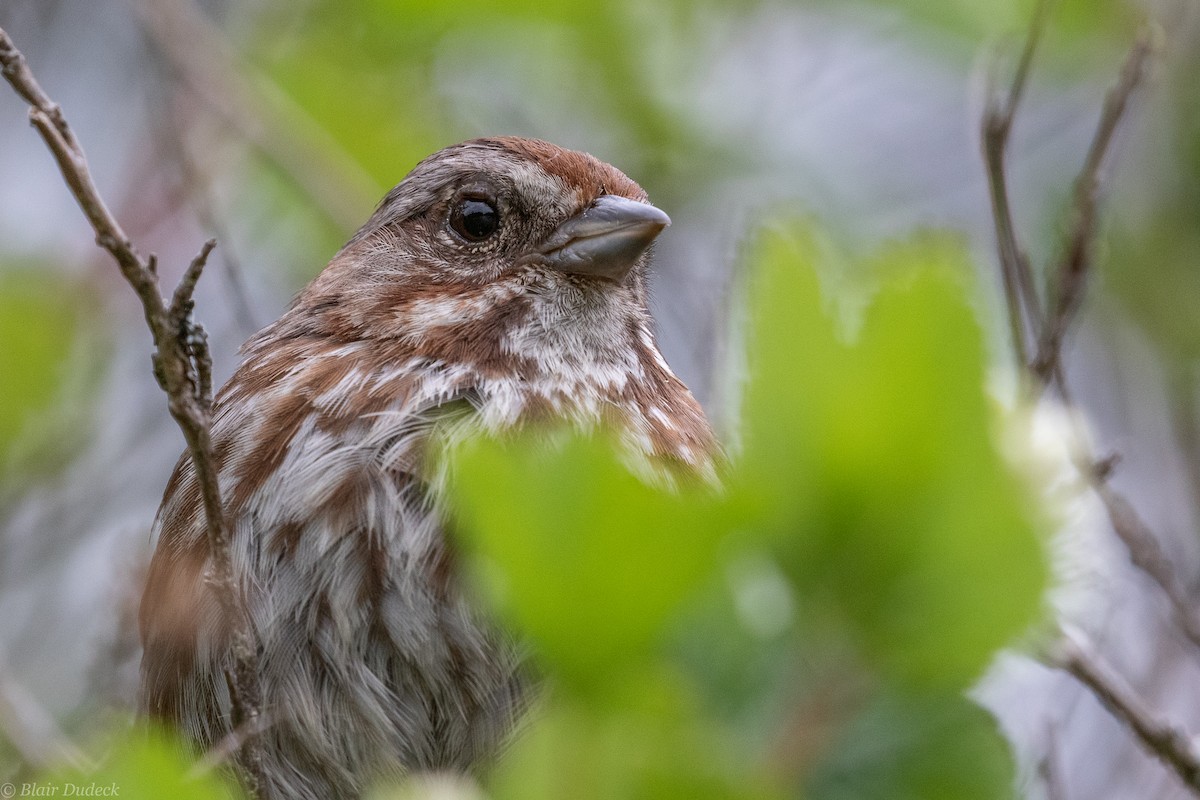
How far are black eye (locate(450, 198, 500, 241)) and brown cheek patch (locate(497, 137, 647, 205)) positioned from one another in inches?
6.8

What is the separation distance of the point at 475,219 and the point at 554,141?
1.64 metres

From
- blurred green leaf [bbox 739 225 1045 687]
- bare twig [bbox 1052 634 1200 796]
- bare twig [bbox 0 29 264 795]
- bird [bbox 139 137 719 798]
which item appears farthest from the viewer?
bird [bbox 139 137 719 798]

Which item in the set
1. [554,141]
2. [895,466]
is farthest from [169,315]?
[554,141]

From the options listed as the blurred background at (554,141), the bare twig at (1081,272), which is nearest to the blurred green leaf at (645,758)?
the bare twig at (1081,272)

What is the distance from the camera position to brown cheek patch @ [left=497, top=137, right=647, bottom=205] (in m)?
4.02

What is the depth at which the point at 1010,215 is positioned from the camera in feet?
12.6

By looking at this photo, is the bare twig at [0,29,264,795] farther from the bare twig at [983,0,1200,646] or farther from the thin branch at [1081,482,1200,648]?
the thin branch at [1081,482,1200,648]

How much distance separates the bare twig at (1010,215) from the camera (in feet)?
11.7

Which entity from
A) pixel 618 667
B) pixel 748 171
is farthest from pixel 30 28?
pixel 618 667

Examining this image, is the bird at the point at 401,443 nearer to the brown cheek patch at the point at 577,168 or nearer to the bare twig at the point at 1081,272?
the brown cheek patch at the point at 577,168

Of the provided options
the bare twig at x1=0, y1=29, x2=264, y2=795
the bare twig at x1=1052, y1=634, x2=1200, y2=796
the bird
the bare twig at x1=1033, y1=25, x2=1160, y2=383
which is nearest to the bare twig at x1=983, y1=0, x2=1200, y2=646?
the bare twig at x1=1033, y1=25, x2=1160, y2=383

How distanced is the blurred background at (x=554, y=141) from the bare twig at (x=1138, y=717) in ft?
2.85

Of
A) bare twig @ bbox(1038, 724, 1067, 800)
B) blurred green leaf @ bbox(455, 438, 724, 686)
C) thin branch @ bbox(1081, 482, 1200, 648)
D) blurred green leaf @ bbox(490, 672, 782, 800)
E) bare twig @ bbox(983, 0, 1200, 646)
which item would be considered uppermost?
blurred green leaf @ bbox(455, 438, 724, 686)

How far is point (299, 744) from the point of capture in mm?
3217
